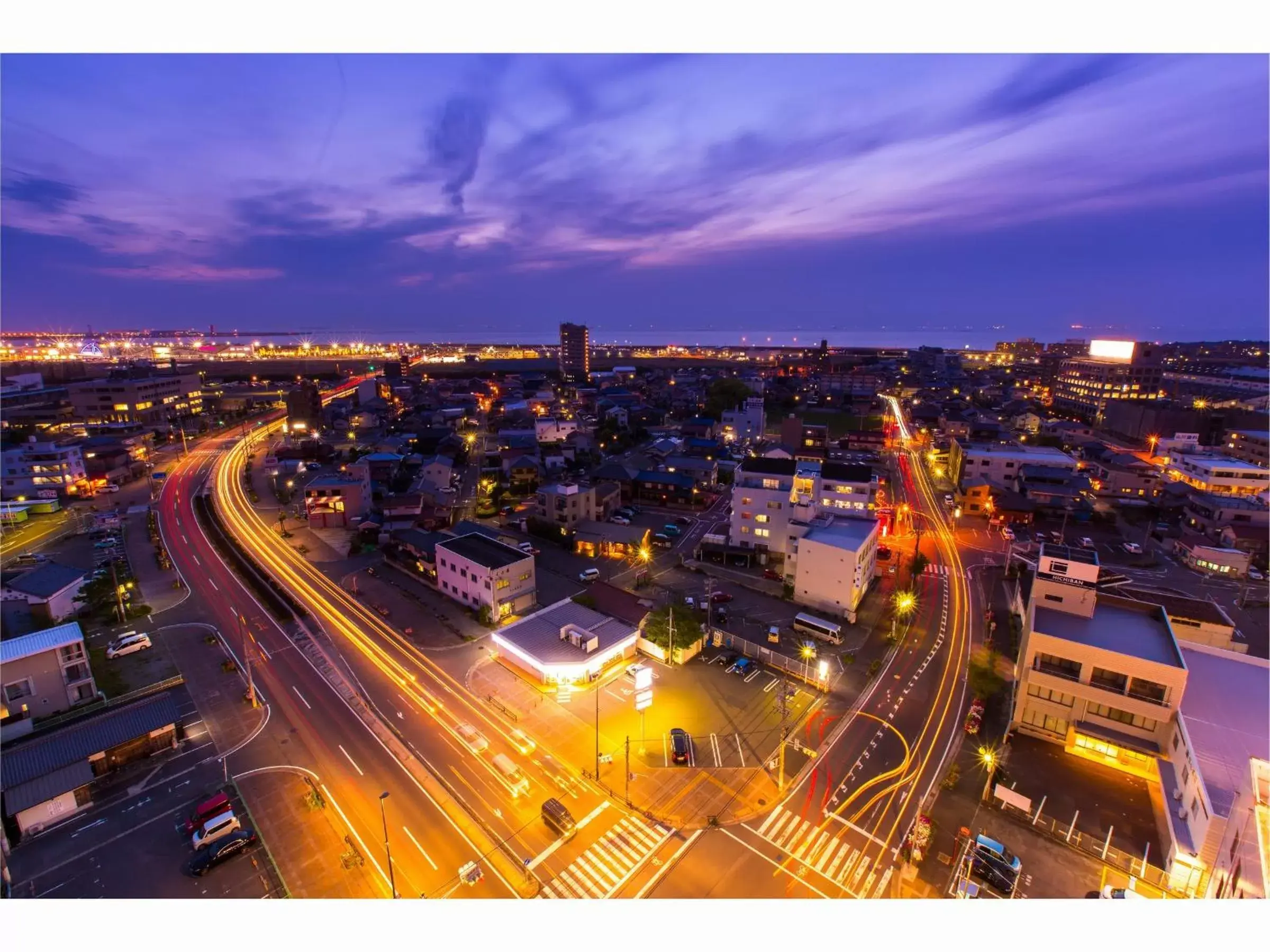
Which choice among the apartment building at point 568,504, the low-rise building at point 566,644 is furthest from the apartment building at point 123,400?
the low-rise building at point 566,644

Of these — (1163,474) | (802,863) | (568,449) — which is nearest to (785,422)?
(568,449)

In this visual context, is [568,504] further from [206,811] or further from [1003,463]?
[1003,463]

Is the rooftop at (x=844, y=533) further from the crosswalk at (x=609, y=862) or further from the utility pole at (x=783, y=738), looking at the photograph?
the crosswalk at (x=609, y=862)

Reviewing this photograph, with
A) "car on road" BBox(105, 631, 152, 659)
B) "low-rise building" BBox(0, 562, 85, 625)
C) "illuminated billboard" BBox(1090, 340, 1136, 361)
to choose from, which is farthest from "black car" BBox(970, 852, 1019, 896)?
"illuminated billboard" BBox(1090, 340, 1136, 361)

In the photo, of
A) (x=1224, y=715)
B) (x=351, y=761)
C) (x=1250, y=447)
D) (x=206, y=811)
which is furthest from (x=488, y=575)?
(x=1250, y=447)

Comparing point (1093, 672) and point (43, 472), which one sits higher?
point (43, 472)
